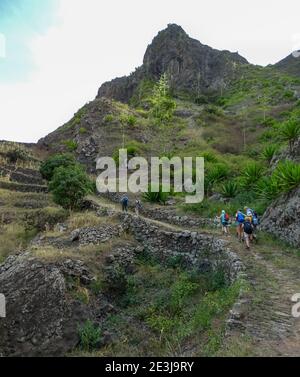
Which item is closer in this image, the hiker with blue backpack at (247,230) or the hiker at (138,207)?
the hiker with blue backpack at (247,230)

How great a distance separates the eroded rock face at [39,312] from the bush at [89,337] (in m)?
0.19

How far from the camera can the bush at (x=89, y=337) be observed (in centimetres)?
1192

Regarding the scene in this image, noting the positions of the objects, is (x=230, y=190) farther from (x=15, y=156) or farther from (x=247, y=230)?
(x=15, y=156)

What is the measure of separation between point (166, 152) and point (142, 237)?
20155 mm

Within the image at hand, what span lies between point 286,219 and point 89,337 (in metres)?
7.80

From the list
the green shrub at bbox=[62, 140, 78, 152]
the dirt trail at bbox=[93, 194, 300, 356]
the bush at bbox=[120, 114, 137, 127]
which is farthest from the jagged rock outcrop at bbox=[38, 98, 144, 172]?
the dirt trail at bbox=[93, 194, 300, 356]

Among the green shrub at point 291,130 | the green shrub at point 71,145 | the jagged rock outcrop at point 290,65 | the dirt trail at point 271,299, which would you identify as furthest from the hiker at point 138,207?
the jagged rock outcrop at point 290,65

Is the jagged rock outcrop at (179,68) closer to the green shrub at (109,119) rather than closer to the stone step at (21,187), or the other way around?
the green shrub at (109,119)

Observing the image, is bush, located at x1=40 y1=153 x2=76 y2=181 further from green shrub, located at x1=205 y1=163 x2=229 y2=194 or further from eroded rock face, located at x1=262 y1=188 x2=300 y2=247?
eroded rock face, located at x1=262 y1=188 x2=300 y2=247

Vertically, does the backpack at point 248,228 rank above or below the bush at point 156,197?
below

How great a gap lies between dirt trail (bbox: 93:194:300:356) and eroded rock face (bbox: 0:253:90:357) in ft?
16.8

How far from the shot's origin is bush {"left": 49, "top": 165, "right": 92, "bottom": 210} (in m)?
22.9

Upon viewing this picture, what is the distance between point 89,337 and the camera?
12031 mm

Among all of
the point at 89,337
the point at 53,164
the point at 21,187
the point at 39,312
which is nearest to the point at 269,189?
the point at 89,337
